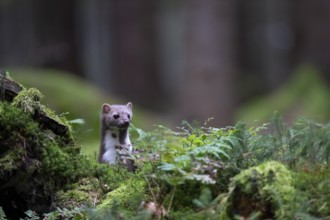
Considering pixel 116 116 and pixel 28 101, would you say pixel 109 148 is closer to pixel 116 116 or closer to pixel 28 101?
pixel 116 116

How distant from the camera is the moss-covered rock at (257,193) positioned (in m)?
4.00

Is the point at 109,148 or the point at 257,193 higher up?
the point at 109,148

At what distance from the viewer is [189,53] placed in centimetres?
2086

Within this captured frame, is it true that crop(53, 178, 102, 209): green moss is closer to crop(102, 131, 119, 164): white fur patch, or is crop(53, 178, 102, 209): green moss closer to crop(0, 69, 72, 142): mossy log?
crop(0, 69, 72, 142): mossy log

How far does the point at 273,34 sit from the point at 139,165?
45.7 metres

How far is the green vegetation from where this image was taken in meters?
4.03

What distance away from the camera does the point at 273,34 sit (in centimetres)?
4947

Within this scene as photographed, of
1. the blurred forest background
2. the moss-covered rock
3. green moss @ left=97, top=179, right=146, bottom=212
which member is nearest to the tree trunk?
the blurred forest background

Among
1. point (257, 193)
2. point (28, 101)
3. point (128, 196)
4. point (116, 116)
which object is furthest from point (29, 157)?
point (116, 116)

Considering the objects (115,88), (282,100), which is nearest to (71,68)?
(115,88)

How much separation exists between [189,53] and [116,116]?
13.8 m

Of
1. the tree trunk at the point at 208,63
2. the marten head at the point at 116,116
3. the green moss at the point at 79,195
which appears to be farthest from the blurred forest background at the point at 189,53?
the marten head at the point at 116,116

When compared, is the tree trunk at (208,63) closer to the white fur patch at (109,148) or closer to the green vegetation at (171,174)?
the white fur patch at (109,148)

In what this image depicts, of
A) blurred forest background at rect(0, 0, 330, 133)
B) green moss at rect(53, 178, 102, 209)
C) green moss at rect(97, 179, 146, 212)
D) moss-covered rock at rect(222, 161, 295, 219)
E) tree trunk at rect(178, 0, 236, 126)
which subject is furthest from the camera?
blurred forest background at rect(0, 0, 330, 133)
